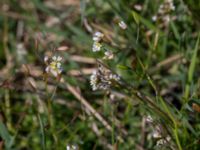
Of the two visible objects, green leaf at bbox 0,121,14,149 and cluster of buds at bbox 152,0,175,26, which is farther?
cluster of buds at bbox 152,0,175,26

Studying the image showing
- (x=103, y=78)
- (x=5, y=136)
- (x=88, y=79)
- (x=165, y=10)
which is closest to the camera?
(x=103, y=78)

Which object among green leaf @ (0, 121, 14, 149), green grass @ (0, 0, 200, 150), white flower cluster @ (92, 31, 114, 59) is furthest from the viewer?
green grass @ (0, 0, 200, 150)

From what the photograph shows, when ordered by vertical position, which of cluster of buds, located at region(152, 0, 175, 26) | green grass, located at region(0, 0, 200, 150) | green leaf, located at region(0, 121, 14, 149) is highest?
cluster of buds, located at region(152, 0, 175, 26)

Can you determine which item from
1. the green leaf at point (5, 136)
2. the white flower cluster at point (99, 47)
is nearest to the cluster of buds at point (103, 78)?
the white flower cluster at point (99, 47)

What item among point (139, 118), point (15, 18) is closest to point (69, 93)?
point (139, 118)

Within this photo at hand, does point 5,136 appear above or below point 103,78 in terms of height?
below

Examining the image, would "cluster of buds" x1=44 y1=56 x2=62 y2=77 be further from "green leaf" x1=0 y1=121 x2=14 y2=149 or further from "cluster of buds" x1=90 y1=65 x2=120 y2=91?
"green leaf" x1=0 y1=121 x2=14 y2=149

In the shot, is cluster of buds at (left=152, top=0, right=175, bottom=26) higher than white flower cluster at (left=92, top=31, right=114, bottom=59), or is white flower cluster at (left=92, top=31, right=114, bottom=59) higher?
cluster of buds at (left=152, top=0, right=175, bottom=26)

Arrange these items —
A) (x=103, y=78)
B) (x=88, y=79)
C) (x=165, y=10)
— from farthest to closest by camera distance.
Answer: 1. (x=88, y=79)
2. (x=165, y=10)
3. (x=103, y=78)

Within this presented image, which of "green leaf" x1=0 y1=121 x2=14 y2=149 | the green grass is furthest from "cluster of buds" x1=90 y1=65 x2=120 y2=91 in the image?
"green leaf" x1=0 y1=121 x2=14 y2=149

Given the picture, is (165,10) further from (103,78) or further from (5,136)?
(5,136)

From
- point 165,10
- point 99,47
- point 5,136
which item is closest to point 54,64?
point 99,47

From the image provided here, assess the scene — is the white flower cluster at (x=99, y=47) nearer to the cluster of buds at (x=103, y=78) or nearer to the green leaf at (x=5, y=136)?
the cluster of buds at (x=103, y=78)
